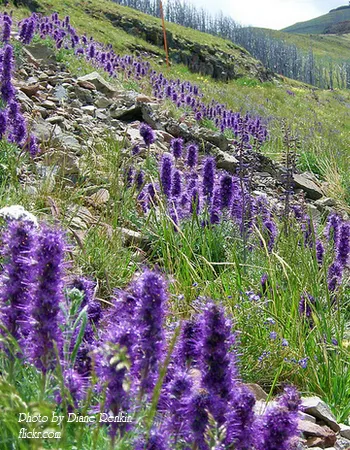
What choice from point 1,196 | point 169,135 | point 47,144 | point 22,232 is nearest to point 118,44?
point 169,135

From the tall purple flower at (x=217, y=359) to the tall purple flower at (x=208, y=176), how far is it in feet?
11.9

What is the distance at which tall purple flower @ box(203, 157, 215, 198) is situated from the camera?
505 centimetres

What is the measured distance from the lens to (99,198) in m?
5.84

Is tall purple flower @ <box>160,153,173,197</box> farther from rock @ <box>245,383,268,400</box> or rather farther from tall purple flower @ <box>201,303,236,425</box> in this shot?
tall purple flower @ <box>201,303,236,425</box>

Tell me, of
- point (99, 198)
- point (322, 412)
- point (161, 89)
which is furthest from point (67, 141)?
point (161, 89)

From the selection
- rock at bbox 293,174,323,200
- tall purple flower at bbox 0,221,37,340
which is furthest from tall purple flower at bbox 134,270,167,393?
rock at bbox 293,174,323,200

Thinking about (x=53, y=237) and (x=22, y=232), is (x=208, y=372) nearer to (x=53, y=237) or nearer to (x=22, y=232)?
(x=53, y=237)

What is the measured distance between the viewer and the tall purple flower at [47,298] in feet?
4.86

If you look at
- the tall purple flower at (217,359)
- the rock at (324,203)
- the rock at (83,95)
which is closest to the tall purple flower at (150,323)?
the tall purple flower at (217,359)

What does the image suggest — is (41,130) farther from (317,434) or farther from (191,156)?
(317,434)

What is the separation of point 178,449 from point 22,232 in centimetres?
83

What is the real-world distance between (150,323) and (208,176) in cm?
377

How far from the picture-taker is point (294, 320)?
332cm

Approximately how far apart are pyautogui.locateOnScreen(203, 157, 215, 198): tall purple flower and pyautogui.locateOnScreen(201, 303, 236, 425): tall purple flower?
11.9 feet
